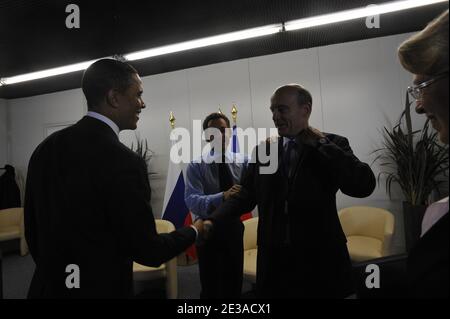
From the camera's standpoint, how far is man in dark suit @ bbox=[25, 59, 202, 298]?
1.12 m

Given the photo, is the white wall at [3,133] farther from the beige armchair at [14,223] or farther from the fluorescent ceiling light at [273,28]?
the fluorescent ceiling light at [273,28]

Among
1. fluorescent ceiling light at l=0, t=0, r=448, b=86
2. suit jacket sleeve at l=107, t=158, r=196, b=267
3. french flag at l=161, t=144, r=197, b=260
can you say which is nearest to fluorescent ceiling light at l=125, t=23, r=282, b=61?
fluorescent ceiling light at l=0, t=0, r=448, b=86

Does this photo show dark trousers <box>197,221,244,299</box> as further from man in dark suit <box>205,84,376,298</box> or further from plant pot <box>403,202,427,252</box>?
plant pot <box>403,202,427,252</box>

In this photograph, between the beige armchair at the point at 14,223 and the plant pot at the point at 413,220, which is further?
the beige armchair at the point at 14,223

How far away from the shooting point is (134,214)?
1125 mm

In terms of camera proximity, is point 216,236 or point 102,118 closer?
point 102,118

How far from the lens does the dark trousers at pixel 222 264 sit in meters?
2.23

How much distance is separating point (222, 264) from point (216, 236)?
0.23 m

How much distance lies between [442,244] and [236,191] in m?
1.27

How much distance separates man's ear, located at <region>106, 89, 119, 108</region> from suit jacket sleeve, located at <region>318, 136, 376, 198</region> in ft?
3.32

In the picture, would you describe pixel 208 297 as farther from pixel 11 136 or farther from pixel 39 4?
pixel 11 136
